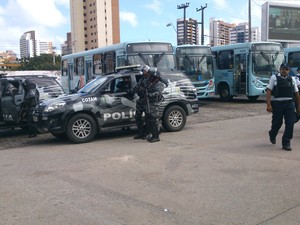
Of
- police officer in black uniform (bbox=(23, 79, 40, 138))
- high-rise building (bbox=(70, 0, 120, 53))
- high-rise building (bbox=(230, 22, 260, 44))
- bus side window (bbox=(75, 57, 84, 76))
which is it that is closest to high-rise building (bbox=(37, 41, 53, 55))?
high-rise building (bbox=(70, 0, 120, 53))

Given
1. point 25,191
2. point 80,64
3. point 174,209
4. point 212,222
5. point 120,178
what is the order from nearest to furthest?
point 212,222 → point 174,209 → point 25,191 → point 120,178 → point 80,64

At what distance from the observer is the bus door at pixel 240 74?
62.8 feet

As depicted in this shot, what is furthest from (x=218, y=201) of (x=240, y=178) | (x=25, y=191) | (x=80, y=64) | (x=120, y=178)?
(x=80, y=64)

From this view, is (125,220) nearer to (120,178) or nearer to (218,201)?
(218,201)

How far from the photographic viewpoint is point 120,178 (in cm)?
598

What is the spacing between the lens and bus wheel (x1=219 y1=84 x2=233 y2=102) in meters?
20.7

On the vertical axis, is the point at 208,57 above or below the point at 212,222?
above

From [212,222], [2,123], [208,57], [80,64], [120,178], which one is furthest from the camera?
[80,64]

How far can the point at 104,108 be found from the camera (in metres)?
9.62

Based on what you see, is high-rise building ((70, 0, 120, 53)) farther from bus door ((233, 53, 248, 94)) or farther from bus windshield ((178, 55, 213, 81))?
bus windshield ((178, 55, 213, 81))

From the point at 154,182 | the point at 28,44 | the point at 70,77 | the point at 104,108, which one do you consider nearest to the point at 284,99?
the point at 154,182

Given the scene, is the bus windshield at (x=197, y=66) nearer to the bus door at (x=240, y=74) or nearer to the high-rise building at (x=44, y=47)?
the bus door at (x=240, y=74)

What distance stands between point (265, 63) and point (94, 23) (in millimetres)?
94798

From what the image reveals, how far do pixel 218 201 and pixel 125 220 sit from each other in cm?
126
